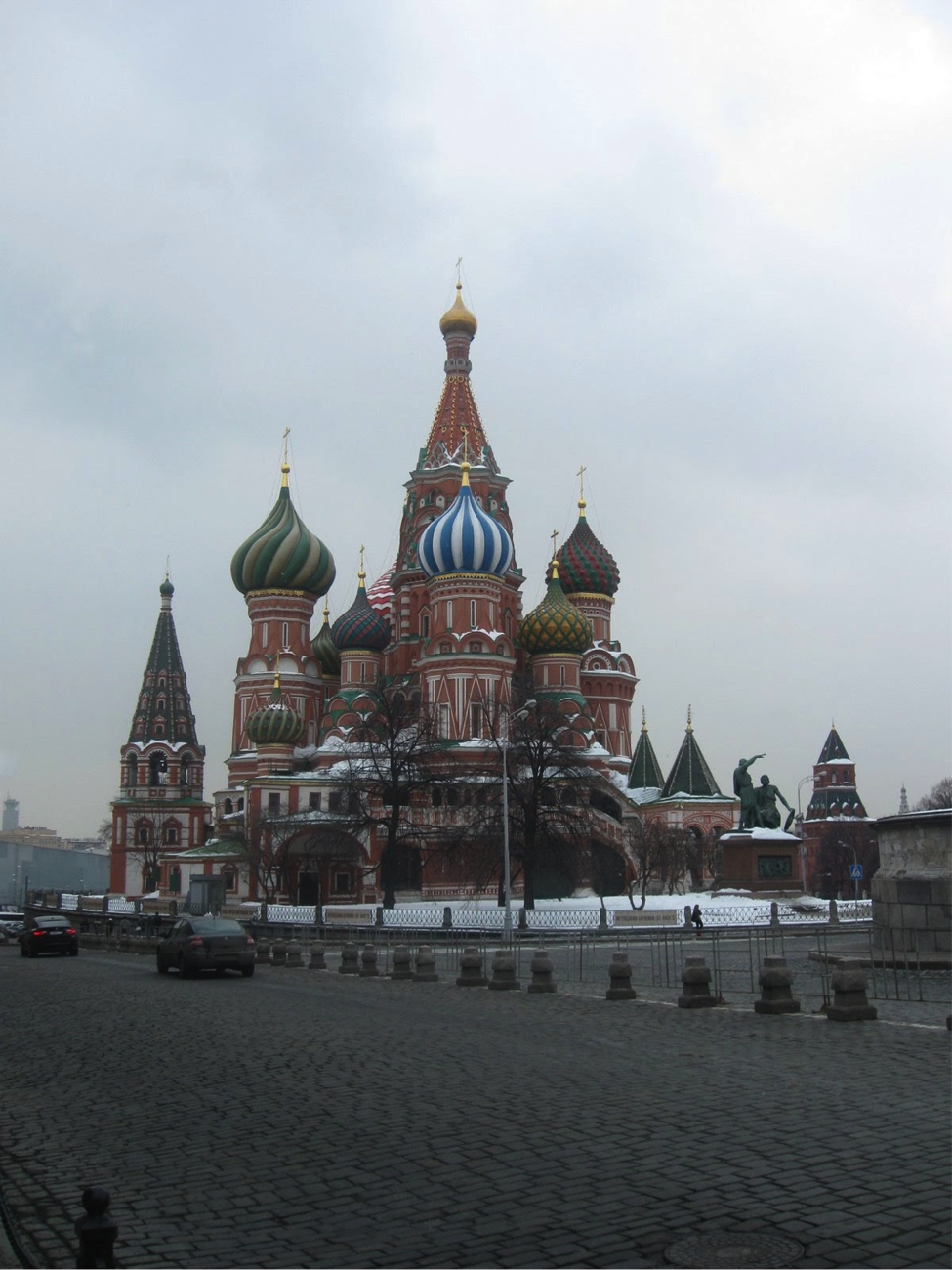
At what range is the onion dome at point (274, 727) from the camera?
6400 cm

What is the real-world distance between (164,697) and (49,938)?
57.9m

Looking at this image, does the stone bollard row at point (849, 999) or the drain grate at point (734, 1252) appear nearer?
the drain grate at point (734, 1252)

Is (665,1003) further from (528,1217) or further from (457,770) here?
(457,770)

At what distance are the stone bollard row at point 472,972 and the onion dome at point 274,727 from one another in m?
43.9

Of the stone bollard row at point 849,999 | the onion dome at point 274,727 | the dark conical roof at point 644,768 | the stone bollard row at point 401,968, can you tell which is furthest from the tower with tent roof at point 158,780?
the stone bollard row at point 849,999

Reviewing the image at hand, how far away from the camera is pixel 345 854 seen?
53781 mm

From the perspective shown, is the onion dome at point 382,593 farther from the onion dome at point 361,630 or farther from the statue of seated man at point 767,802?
the statue of seated man at point 767,802

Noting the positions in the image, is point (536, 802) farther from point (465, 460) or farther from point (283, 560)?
point (283, 560)

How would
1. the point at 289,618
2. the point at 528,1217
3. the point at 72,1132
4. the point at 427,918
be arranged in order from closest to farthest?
1. the point at 528,1217
2. the point at 72,1132
3. the point at 427,918
4. the point at 289,618

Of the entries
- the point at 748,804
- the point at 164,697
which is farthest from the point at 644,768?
the point at 164,697

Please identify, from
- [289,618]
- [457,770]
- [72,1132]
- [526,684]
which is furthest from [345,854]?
[72,1132]

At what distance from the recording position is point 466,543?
5991 cm

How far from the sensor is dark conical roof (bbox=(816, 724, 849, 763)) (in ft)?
344

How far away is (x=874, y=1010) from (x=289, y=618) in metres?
59.6
